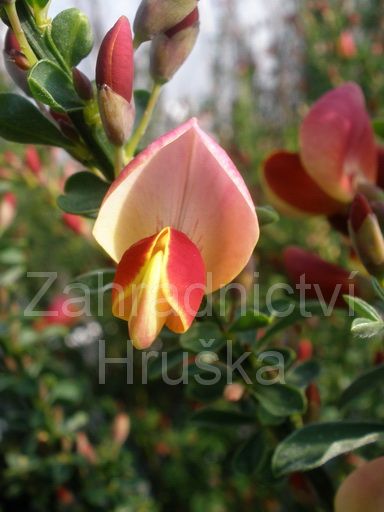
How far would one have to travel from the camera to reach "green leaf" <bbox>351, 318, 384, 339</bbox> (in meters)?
0.36

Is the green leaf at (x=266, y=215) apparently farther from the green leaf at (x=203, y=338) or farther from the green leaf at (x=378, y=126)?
the green leaf at (x=378, y=126)

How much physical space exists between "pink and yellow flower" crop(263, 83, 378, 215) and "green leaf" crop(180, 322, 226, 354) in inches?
7.4

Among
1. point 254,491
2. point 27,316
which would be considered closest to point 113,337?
point 254,491

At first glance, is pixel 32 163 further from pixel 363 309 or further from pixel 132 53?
pixel 363 309

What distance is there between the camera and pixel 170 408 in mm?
2004

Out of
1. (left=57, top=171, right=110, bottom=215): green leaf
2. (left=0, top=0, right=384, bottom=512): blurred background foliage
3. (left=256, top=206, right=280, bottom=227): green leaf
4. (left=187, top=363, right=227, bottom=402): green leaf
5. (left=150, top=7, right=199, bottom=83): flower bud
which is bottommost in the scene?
(left=0, top=0, right=384, bottom=512): blurred background foliage

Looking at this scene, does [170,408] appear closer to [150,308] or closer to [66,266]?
[66,266]

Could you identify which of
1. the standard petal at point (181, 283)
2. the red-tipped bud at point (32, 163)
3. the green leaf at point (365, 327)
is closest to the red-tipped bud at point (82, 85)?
the standard petal at point (181, 283)

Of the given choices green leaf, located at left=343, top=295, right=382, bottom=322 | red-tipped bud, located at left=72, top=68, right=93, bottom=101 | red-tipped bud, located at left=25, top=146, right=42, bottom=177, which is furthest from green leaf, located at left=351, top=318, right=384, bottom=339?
red-tipped bud, located at left=25, top=146, right=42, bottom=177

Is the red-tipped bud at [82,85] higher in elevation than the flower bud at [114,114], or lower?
higher

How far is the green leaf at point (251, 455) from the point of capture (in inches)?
22.1

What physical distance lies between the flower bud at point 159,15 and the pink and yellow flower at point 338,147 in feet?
0.58

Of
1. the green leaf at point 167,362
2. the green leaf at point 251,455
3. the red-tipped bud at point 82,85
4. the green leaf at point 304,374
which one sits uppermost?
the red-tipped bud at point 82,85

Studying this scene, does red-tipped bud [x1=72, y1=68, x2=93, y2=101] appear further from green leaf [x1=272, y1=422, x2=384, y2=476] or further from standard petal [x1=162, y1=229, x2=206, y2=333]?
green leaf [x1=272, y1=422, x2=384, y2=476]
